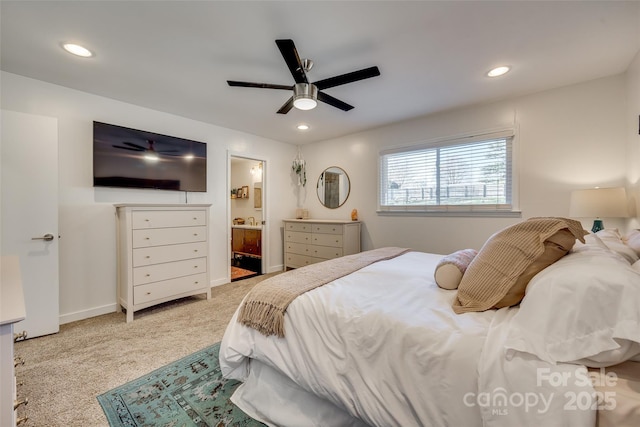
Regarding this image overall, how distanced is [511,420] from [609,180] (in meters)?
3.05

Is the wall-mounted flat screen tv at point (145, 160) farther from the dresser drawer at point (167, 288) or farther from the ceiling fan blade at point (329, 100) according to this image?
the ceiling fan blade at point (329, 100)

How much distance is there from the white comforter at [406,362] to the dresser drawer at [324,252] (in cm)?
239

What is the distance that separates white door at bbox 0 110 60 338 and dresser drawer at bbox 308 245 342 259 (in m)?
3.05

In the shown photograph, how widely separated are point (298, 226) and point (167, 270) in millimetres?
2149

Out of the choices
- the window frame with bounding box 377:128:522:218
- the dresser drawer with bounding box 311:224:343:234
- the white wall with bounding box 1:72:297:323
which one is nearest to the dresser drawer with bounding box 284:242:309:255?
the dresser drawer with bounding box 311:224:343:234

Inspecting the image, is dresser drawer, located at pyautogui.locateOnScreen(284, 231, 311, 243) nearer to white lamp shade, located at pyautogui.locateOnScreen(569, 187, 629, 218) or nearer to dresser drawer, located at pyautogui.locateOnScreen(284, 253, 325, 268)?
dresser drawer, located at pyautogui.locateOnScreen(284, 253, 325, 268)

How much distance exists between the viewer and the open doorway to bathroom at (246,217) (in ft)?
17.2

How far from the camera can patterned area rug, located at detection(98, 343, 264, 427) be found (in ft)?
4.66

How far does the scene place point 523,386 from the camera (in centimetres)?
80

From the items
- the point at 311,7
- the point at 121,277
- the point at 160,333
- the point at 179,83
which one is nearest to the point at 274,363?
the point at 160,333

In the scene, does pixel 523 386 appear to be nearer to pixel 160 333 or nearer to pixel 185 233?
pixel 160 333

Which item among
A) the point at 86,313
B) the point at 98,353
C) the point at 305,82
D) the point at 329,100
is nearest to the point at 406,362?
the point at 305,82

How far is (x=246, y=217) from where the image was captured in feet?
20.8

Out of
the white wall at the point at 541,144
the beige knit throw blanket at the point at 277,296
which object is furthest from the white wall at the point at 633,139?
the beige knit throw blanket at the point at 277,296
